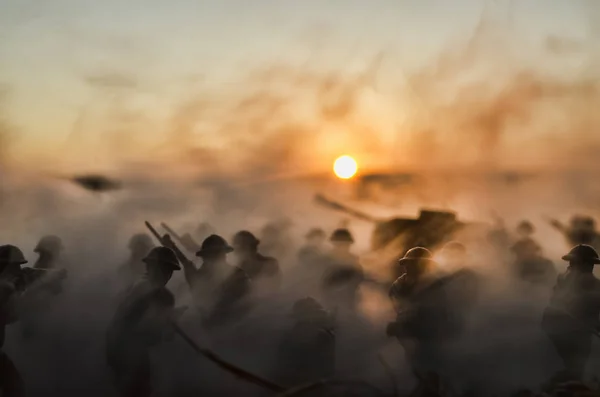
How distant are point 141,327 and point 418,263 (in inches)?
153

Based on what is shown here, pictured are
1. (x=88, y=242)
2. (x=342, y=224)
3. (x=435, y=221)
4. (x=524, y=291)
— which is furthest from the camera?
(x=342, y=224)

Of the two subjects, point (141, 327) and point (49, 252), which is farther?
point (49, 252)

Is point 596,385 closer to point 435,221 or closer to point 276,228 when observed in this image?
point 435,221

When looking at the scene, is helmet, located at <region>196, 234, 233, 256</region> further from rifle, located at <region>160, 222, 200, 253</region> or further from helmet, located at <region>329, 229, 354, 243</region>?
helmet, located at <region>329, 229, 354, 243</region>

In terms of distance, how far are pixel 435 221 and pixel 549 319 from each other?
4.75 m

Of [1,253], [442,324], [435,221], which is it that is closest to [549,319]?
[442,324]

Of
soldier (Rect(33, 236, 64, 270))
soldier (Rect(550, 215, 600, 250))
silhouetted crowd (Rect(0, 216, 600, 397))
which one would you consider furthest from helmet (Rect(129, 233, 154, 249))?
soldier (Rect(550, 215, 600, 250))

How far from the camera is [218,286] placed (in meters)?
9.20

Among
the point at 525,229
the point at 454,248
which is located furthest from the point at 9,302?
the point at 525,229

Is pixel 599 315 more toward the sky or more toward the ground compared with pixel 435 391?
more toward the sky

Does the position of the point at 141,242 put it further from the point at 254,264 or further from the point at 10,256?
Answer: the point at 10,256

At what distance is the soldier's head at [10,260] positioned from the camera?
8820 mm

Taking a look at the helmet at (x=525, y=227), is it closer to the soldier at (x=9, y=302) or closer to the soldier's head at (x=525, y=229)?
the soldier's head at (x=525, y=229)

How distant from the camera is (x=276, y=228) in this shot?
17016mm
